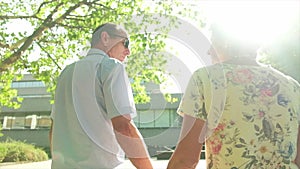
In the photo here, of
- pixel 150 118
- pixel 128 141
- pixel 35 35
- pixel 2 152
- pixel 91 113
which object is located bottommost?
pixel 2 152

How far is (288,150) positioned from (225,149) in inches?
12.5

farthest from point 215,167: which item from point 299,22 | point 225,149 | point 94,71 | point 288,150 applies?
point 299,22

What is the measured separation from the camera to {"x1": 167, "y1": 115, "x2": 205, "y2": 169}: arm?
1848 millimetres

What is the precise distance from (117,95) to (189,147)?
1.94 feet

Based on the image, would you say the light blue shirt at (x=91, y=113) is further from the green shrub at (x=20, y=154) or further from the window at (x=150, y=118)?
the green shrub at (x=20, y=154)

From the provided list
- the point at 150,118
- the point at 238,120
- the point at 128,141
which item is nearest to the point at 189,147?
the point at 238,120

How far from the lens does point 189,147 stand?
6.07 ft

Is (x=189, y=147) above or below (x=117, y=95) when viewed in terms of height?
below

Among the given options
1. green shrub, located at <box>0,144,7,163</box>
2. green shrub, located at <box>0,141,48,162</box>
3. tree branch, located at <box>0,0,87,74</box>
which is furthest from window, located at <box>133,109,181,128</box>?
green shrub, located at <box>0,141,48,162</box>

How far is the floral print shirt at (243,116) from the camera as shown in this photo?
1868 millimetres

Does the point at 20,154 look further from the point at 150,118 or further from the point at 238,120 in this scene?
the point at 238,120

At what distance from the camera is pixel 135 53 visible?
39.3 feet

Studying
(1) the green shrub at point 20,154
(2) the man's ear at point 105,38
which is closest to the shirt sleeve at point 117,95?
(2) the man's ear at point 105,38

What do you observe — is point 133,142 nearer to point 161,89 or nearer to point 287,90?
point 287,90
